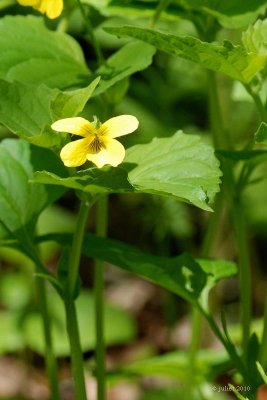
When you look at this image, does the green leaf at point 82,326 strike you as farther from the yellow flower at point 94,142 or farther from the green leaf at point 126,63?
the yellow flower at point 94,142

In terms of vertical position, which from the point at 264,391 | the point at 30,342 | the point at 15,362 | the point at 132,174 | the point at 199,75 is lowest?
the point at 132,174

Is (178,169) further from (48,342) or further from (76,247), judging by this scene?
(48,342)

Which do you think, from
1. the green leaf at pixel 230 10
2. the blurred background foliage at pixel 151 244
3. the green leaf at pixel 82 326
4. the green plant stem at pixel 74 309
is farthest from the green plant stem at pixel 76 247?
the green leaf at pixel 82 326

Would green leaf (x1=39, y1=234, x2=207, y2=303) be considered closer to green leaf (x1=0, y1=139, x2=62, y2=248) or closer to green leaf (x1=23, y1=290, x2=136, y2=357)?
green leaf (x1=0, y1=139, x2=62, y2=248)

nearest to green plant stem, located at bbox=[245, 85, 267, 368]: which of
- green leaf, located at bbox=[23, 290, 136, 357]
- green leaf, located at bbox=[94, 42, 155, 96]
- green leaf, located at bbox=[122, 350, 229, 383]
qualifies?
green leaf, located at bbox=[94, 42, 155, 96]

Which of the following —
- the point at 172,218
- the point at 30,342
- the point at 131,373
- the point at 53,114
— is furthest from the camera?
the point at 172,218

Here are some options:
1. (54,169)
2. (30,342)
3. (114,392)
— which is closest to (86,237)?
(54,169)

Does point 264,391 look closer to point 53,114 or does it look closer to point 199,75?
point 199,75

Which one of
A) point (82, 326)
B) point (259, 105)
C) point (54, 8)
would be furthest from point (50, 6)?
point (82, 326)
